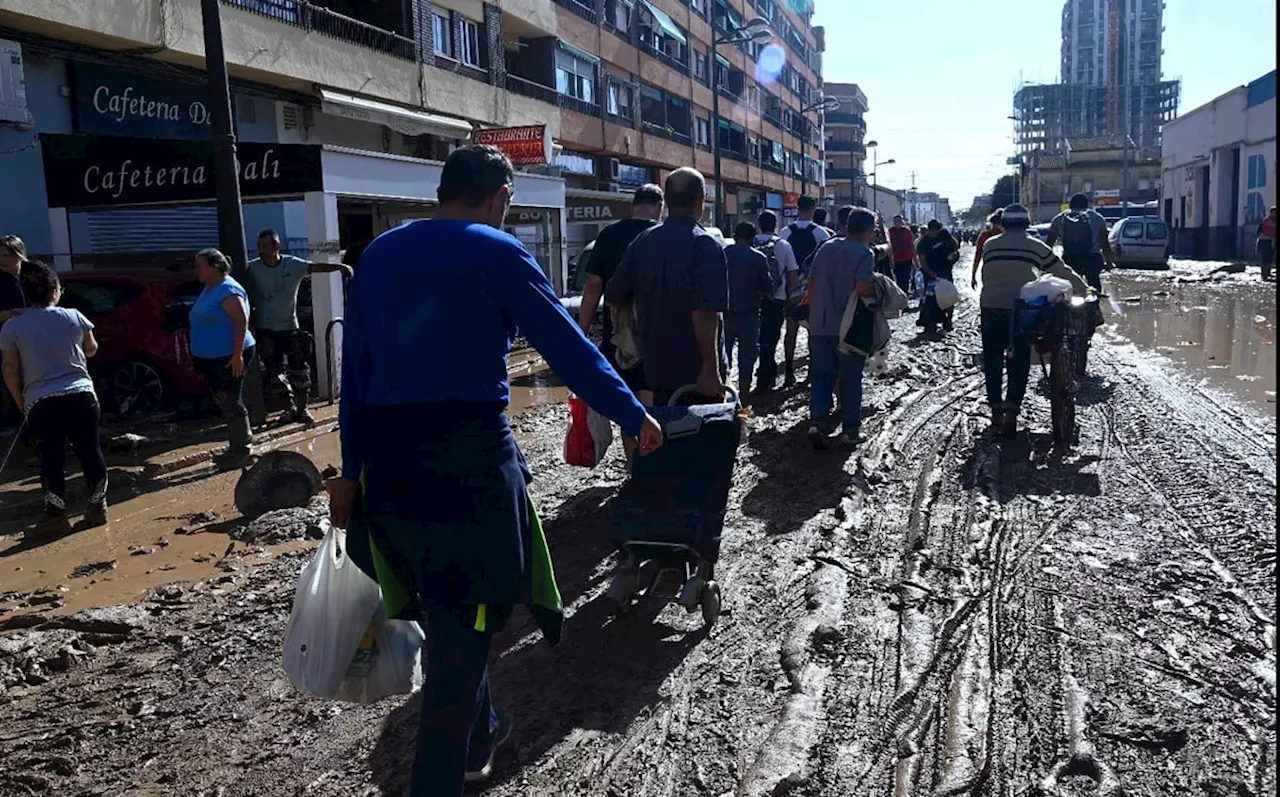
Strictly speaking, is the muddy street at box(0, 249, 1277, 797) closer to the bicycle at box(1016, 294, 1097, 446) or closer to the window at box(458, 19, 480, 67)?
the bicycle at box(1016, 294, 1097, 446)

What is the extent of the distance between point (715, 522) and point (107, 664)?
2.63 meters

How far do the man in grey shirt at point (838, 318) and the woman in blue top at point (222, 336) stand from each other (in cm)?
444

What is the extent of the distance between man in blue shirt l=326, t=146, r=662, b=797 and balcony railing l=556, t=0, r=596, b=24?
103 ft

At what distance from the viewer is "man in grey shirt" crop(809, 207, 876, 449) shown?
830cm

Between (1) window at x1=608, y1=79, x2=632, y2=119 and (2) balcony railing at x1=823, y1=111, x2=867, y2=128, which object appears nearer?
(1) window at x1=608, y1=79, x2=632, y2=119

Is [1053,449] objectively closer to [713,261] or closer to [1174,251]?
[713,261]

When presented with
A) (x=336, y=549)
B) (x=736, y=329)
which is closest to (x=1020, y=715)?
(x=336, y=549)

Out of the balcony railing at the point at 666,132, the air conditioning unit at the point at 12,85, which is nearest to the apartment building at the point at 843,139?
the balcony railing at the point at 666,132

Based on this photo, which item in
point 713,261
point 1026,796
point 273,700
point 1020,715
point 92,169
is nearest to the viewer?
point 1026,796

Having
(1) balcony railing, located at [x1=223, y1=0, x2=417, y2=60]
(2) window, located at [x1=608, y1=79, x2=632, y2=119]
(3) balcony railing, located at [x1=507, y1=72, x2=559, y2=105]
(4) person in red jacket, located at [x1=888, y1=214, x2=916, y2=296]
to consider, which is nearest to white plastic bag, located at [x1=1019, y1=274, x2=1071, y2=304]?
(4) person in red jacket, located at [x1=888, y1=214, x2=916, y2=296]

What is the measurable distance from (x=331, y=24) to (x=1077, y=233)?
13.8m

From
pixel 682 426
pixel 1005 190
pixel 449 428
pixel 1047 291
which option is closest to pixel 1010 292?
pixel 1047 291

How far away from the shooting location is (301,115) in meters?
19.5

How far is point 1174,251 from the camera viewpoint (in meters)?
50.8
